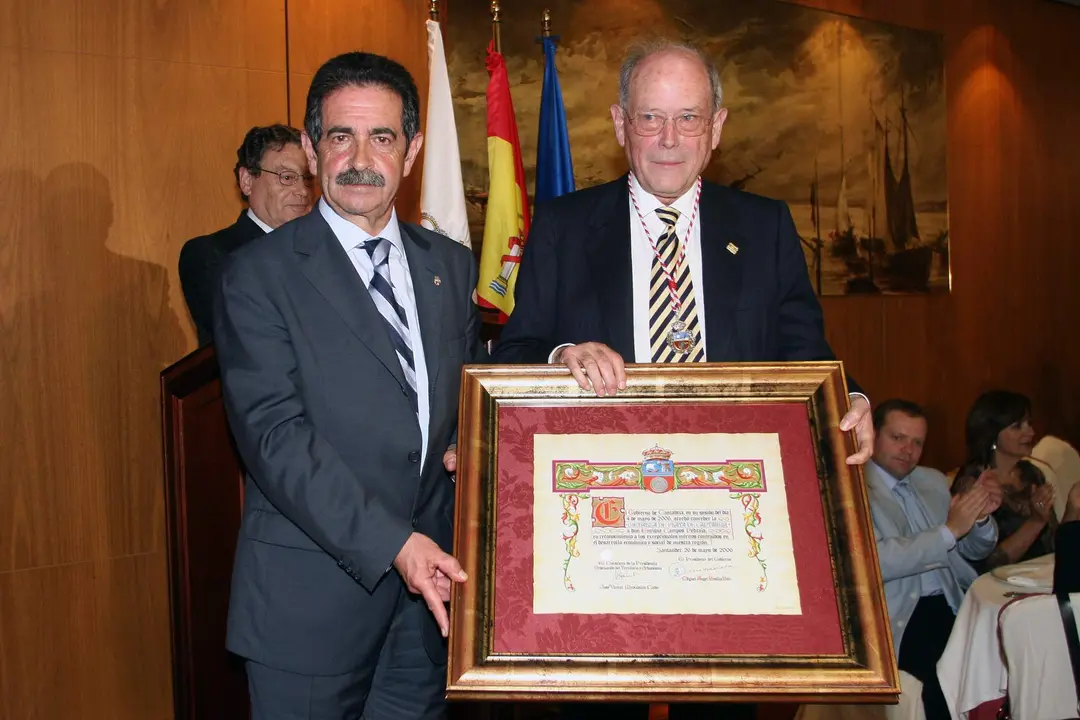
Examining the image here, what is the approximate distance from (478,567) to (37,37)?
3.64 metres

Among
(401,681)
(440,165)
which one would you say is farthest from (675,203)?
(440,165)

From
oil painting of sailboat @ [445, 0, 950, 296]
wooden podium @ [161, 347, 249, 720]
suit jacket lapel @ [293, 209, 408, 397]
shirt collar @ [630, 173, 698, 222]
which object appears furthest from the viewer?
oil painting of sailboat @ [445, 0, 950, 296]

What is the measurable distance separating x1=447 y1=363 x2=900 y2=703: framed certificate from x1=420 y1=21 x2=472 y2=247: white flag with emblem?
2667 millimetres

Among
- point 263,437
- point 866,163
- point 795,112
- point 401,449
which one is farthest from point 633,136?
point 866,163

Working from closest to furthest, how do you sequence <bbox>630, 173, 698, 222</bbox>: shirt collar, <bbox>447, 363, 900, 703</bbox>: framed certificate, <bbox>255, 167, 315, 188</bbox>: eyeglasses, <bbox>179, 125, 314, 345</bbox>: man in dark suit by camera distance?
1. <bbox>447, 363, 900, 703</bbox>: framed certificate
2. <bbox>630, 173, 698, 222</bbox>: shirt collar
3. <bbox>179, 125, 314, 345</bbox>: man in dark suit
4. <bbox>255, 167, 315, 188</bbox>: eyeglasses

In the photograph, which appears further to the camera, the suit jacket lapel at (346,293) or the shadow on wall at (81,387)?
the shadow on wall at (81,387)

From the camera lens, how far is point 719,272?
2.30 metres

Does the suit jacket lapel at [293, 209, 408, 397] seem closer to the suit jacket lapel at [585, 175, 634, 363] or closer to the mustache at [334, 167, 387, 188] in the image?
the mustache at [334, 167, 387, 188]

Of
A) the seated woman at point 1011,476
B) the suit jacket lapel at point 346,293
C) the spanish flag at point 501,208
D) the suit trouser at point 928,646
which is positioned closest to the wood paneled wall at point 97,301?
the spanish flag at point 501,208

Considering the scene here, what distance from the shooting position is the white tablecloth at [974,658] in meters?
3.45

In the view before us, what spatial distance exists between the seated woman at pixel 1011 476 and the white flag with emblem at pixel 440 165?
2704mm

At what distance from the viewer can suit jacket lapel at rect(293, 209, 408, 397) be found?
2092 millimetres

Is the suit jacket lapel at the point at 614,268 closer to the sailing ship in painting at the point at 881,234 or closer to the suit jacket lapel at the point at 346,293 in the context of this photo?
the suit jacket lapel at the point at 346,293

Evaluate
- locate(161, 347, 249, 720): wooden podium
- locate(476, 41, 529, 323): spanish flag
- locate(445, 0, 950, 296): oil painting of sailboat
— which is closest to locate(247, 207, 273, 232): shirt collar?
locate(476, 41, 529, 323): spanish flag
